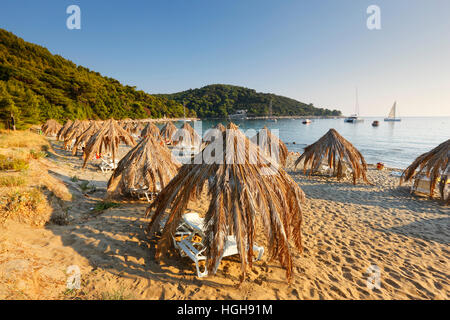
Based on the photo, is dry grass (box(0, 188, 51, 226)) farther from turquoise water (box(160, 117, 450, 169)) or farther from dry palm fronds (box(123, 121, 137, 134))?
dry palm fronds (box(123, 121, 137, 134))

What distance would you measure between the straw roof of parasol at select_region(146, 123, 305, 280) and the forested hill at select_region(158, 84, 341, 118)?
107 meters

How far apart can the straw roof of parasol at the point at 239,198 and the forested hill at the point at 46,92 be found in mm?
20459

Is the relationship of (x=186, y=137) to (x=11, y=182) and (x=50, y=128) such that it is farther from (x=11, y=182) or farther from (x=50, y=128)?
(x=50, y=128)

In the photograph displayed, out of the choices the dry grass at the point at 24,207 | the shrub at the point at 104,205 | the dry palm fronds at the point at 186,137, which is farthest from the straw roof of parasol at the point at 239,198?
the dry palm fronds at the point at 186,137

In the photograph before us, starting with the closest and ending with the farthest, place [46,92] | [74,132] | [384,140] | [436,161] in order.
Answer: [436,161] → [74,132] → [46,92] → [384,140]

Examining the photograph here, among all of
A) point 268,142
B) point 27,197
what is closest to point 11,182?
point 27,197

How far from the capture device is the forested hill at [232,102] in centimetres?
11062

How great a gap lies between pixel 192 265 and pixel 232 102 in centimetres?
11915

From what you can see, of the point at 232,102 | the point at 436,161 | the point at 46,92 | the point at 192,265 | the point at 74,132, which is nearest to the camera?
the point at 192,265

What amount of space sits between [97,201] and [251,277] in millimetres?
5241

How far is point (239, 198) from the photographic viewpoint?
2.99m

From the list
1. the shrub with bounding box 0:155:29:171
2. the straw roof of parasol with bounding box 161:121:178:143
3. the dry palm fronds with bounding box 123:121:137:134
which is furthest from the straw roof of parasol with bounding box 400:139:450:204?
the dry palm fronds with bounding box 123:121:137:134

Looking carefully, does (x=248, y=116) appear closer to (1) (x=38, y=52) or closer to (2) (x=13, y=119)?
(1) (x=38, y=52)
